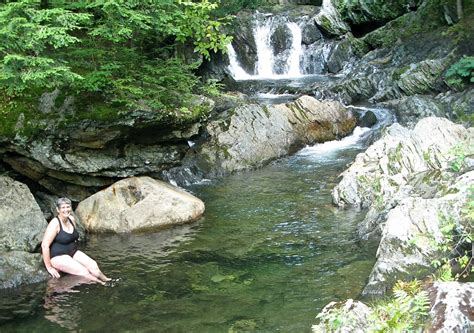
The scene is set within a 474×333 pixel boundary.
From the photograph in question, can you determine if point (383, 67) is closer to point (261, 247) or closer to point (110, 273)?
point (261, 247)

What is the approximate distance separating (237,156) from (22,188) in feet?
26.1

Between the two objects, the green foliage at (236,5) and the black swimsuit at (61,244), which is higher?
the green foliage at (236,5)

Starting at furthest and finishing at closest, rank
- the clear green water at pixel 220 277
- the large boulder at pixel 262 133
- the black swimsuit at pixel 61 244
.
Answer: the large boulder at pixel 262 133 < the black swimsuit at pixel 61 244 < the clear green water at pixel 220 277

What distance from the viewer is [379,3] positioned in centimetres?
3131

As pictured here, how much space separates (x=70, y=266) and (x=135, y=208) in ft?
10.1

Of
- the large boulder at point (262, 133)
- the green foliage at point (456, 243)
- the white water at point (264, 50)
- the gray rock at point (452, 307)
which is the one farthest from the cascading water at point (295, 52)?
the gray rock at point (452, 307)

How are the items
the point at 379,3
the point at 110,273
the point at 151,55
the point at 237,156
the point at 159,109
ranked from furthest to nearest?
the point at 379,3
the point at 237,156
the point at 151,55
the point at 159,109
the point at 110,273

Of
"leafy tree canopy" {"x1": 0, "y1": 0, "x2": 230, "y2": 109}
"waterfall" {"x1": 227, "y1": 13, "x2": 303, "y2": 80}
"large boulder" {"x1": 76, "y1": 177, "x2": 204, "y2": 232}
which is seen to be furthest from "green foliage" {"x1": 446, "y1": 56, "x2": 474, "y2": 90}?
"large boulder" {"x1": 76, "y1": 177, "x2": 204, "y2": 232}

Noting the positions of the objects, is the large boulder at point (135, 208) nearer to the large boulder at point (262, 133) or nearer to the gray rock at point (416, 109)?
the large boulder at point (262, 133)

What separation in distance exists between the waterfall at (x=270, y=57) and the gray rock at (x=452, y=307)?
25.5m

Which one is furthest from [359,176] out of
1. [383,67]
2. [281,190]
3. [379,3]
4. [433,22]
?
[379,3]

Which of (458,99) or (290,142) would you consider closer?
(290,142)

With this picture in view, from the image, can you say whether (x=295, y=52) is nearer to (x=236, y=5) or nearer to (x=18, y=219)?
(x=236, y=5)

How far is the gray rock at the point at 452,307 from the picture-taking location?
204 inches
